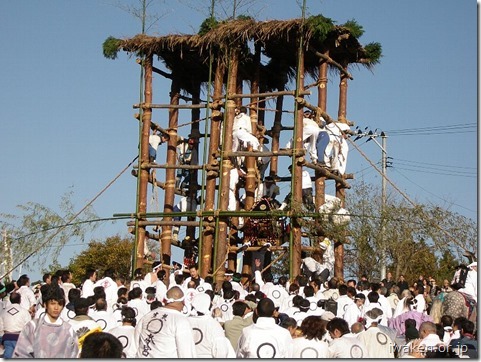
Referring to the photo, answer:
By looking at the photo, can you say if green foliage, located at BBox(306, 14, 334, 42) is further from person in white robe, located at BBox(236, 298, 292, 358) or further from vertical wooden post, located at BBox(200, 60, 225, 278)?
person in white robe, located at BBox(236, 298, 292, 358)

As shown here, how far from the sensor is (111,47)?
26.8 meters

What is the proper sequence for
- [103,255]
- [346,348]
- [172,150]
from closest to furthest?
[346,348]
[172,150]
[103,255]

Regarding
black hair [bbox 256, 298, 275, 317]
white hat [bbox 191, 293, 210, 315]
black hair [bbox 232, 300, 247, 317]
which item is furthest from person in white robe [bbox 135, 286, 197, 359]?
black hair [bbox 232, 300, 247, 317]

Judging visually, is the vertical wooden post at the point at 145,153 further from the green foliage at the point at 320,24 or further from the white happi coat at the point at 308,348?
the white happi coat at the point at 308,348

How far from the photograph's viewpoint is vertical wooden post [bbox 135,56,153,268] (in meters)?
26.3

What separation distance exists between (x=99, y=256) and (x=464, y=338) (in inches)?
1516

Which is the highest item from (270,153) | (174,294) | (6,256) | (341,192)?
(270,153)

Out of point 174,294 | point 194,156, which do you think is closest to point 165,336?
point 174,294

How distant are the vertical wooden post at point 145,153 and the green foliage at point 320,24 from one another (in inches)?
200

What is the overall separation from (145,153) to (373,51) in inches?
263

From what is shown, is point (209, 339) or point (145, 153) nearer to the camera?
point (209, 339)

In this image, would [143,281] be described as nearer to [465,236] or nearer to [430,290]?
[430,290]

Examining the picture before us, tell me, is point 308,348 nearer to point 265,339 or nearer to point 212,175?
point 265,339

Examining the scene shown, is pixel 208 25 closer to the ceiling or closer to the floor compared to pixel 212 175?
closer to the ceiling
